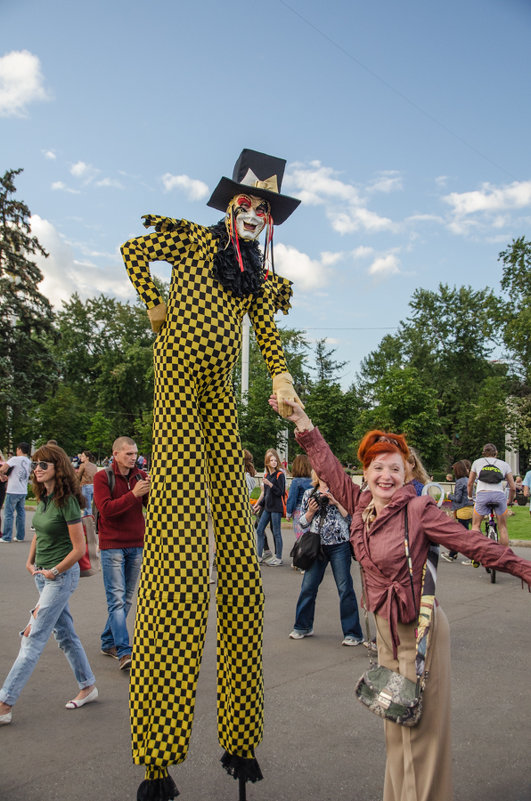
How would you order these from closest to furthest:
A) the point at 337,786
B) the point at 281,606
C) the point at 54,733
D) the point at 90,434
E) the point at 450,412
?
the point at 337,786 < the point at 54,733 < the point at 281,606 < the point at 90,434 < the point at 450,412

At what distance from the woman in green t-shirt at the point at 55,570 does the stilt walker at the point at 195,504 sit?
5.47ft

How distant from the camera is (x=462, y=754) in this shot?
3.61 meters

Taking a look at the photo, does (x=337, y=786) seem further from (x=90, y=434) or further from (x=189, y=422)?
(x=90, y=434)

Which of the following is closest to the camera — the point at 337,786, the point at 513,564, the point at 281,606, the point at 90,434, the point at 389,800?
the point at 513,564

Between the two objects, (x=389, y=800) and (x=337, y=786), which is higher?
(x=389, y=800)

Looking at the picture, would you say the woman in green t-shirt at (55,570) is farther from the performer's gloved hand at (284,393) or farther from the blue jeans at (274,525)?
the blue jeans at (274,525)

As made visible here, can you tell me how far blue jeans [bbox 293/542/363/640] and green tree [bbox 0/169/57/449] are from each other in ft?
83.0

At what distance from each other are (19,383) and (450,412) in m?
33.3

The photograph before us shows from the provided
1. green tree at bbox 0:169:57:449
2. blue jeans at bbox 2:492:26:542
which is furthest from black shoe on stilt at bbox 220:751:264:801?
green tree at bbox 0:169:57:449

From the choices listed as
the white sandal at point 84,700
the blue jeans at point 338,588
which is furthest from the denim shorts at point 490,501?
the white sandal at point 84,700

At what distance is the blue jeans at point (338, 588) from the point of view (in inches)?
240

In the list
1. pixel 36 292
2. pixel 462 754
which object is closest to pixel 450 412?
pixel 36 292

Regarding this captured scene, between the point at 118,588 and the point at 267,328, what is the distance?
9.79ft

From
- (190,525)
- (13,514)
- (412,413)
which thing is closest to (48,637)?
(190,525)
